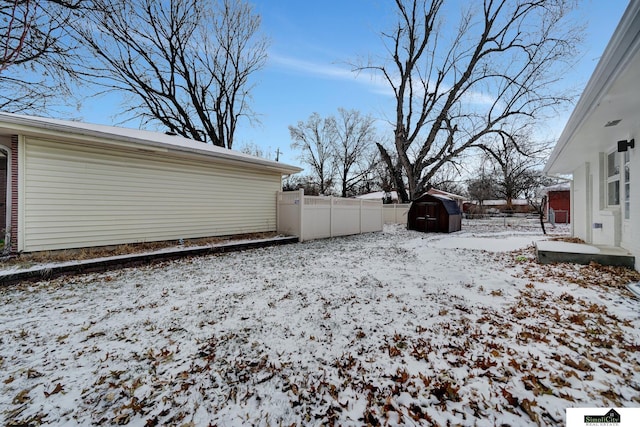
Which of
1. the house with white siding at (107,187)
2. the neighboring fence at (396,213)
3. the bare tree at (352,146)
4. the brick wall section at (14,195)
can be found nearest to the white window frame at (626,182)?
the house with white siding at (107,187)

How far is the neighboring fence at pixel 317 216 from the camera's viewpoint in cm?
925

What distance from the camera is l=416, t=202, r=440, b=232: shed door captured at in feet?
41.4

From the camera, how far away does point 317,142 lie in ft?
105

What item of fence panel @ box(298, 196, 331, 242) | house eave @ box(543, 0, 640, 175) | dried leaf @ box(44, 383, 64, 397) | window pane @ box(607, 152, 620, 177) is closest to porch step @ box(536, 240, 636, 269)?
window pane @ box(607, 152, 620, 177)

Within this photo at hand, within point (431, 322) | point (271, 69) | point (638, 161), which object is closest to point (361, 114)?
point (271, 69)

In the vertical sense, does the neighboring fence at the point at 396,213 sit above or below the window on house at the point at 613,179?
→ below

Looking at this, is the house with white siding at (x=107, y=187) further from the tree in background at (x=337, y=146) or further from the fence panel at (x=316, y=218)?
the tree in background at (x=337, y=146)

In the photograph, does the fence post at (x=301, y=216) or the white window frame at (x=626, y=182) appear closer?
the white window frame at (x=626, y=182)

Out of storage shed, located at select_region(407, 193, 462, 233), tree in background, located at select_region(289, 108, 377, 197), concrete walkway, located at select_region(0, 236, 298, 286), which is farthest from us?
tree in background, located at select_region(289, 108, 377, 197)

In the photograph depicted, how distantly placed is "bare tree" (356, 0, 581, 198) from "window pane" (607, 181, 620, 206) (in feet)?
39.3

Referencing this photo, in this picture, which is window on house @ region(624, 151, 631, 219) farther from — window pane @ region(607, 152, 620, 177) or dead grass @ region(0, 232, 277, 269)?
dead grass @ region(0, 232, 277, 269)

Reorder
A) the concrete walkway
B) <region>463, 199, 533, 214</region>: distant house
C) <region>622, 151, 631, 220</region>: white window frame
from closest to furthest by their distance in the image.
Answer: the concrete walkway → <region>622, 151, 631, 220</region>: white window frame → <region>463, 199, 533, 214</region>: distant house

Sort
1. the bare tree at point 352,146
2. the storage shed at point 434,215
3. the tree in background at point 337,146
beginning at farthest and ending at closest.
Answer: the tree in background at point 337,146
the bare tree at point 352,146
the storage shed at point 434,215

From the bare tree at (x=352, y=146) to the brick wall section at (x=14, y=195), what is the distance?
28444 mm
